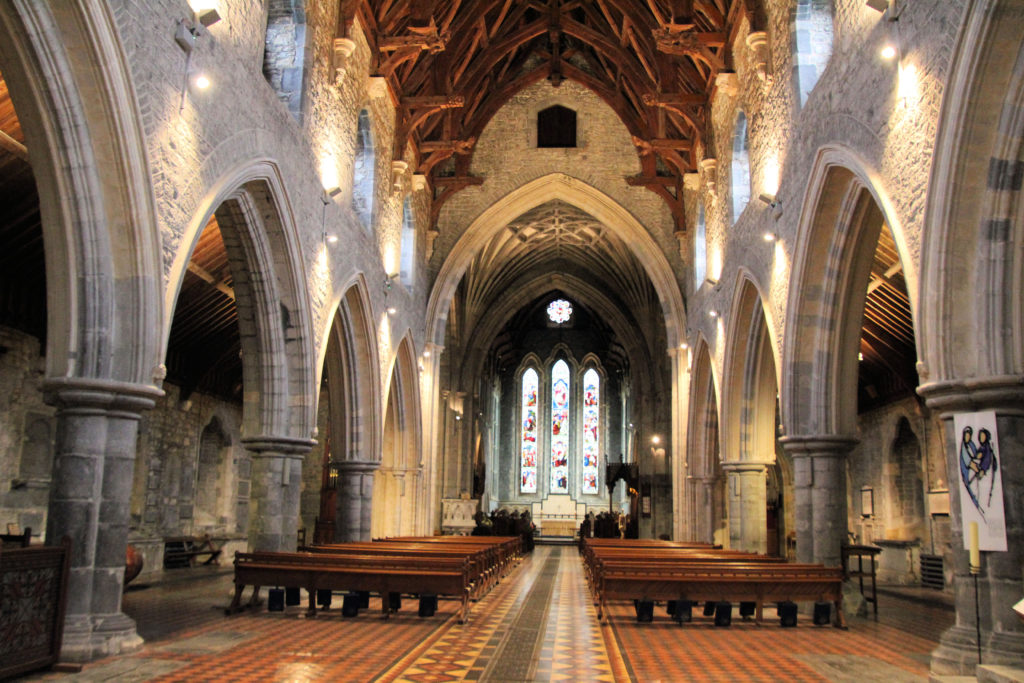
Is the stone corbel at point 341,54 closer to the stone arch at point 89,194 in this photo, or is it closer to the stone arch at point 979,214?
the stone arch at point 89,194

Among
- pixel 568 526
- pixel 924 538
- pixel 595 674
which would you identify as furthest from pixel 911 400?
pixel 568 526

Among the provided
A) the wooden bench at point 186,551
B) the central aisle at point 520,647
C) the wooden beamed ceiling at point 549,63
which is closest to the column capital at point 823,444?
the central aisle at point 520,647

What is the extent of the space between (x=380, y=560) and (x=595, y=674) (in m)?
4.30

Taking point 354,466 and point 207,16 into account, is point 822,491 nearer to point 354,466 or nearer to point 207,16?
point 354,466

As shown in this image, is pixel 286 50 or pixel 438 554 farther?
pixel 286 50

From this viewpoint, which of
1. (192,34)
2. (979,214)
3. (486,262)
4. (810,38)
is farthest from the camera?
(486,262)

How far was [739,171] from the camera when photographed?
1515 centimetres

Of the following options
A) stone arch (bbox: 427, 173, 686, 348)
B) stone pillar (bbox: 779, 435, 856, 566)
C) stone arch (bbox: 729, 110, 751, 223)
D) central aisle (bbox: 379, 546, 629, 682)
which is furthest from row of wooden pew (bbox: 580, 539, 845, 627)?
stone arch (bbox: 427, 173, 686, 348)

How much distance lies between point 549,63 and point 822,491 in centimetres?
1379

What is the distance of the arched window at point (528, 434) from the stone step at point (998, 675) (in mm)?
32805

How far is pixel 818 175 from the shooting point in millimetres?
9805

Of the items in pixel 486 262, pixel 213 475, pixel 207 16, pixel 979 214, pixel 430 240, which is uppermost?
pixel 486 262

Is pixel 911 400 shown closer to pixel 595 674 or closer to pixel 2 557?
pixel 595 674

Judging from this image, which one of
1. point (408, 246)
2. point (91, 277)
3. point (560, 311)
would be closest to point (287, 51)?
point (91, 277)
